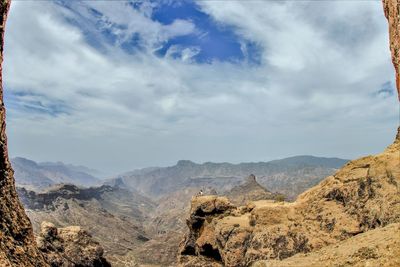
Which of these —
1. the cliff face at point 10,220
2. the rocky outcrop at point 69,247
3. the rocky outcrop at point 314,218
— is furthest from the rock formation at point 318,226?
the cliff face at point 10,220

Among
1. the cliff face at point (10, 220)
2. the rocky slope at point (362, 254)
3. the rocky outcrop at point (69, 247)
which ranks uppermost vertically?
the cliff face at point (10, 220)

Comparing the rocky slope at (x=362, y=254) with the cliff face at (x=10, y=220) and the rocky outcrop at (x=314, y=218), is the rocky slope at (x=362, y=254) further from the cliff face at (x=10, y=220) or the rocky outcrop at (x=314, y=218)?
the cliff face at (x=10, y=220)

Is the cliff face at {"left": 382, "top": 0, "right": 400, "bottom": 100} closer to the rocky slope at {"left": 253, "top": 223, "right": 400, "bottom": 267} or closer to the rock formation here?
the rocky slope at {"left": 253, "top": 223, "right": 400, "bottom": 267}

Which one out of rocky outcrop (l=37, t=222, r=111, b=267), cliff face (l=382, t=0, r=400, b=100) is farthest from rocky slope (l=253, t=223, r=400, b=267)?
rocky outcrop (l=37, t=222, r=111, b=267)

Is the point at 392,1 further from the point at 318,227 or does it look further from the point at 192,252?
the point at 192,252

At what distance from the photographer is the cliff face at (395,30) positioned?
17873mm

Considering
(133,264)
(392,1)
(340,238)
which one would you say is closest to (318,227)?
(340,238)

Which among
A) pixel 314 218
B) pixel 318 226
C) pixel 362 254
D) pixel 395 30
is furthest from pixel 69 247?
pixel 395 30

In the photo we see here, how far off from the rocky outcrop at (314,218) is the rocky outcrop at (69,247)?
62.0ft

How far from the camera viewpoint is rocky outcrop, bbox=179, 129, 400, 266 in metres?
43.1

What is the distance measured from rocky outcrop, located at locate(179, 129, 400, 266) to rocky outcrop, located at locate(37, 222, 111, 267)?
62.0 feet

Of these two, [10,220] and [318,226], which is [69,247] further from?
[10,220]

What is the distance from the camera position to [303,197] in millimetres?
57062

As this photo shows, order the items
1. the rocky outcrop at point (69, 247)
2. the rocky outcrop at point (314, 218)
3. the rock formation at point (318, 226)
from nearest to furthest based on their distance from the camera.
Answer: the rock formation at point (318, 226) < the rocky outcrop at point (314, 218) < the rocky outcrop at point (69, 247)
